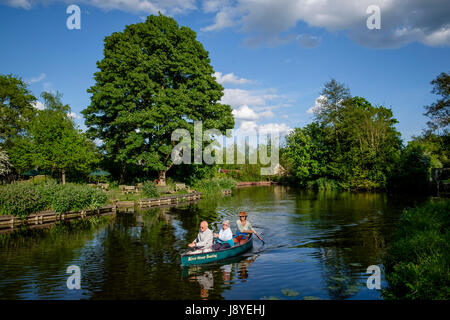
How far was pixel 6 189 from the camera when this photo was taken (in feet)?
61.5

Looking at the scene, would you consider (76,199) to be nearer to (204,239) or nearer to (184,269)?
(204,239)

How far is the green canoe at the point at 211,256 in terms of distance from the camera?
35.1ft

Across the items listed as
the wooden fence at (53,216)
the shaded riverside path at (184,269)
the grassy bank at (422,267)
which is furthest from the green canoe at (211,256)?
the wooden fence at (53,216)

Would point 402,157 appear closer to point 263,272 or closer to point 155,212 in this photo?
point 155,212

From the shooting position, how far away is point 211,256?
1123cm

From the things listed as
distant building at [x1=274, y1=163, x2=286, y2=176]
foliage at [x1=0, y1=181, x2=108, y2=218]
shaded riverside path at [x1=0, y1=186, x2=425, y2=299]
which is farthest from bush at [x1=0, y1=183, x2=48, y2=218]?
distant building at [x1=274, y1=163, x2=286, y2=176]

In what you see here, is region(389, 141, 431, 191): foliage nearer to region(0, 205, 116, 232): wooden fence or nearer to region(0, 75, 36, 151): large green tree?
region(0, 205, 116, 232): wooden fence

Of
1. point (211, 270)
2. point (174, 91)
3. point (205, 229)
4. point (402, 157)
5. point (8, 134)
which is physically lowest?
point (211, 270)

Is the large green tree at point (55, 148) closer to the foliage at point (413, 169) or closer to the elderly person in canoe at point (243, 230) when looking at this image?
the elderly person in canoe at point (243, 230)

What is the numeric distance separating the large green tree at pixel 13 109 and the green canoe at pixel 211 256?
4243 cm

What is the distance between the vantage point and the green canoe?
1070cm

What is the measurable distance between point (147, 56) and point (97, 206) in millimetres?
17467
